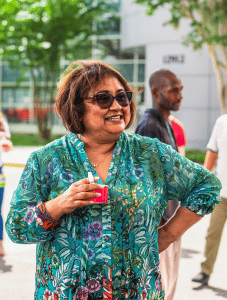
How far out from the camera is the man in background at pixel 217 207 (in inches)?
182

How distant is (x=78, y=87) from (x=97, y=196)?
0.59m

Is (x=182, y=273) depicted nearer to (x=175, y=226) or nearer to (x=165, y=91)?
(x=165, y=91)

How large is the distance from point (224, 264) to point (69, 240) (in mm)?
4068

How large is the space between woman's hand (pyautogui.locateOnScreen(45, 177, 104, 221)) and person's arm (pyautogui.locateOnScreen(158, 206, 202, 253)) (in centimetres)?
60

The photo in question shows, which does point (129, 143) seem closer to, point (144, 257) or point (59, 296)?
point (144, 257)

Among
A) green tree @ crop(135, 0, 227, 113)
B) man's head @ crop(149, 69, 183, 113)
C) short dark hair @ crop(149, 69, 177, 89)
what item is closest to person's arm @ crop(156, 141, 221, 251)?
man's head @ crop(149, 69, 183, 113)

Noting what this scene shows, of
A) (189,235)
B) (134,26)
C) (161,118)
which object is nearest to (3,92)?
(134,26)

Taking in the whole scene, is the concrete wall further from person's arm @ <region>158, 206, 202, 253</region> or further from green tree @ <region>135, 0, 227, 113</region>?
person's arm @ <region>158, 206, 202, 253</region>

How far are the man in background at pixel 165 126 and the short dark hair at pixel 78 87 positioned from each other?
1.31 metres

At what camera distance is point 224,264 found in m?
5.59

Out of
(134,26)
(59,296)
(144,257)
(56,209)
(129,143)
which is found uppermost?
(134,26)

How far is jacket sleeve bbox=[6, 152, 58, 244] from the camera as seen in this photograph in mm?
1973

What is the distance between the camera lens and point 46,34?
76.4 feet

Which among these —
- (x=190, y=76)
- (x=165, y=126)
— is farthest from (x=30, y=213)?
(x=190, y=76)
